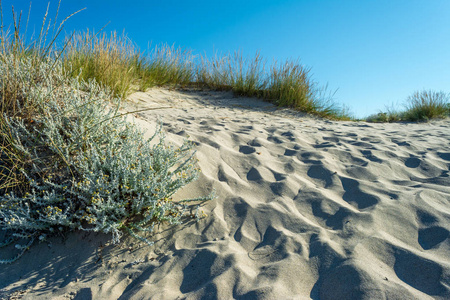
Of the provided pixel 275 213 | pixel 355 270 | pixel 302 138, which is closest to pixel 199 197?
pixel 275 213

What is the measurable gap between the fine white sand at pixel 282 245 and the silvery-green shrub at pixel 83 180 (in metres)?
0.16

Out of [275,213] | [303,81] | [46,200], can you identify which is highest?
[303,81]

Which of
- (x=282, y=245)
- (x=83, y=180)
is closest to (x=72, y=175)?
(x=83, y=180)

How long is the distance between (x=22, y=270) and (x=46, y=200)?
501 mm

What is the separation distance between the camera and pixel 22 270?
206 centimetres

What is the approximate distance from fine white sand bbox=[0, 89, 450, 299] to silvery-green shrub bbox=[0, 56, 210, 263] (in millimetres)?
158

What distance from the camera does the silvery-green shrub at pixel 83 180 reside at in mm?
2141

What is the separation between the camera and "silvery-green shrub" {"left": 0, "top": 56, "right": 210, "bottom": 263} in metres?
2.14

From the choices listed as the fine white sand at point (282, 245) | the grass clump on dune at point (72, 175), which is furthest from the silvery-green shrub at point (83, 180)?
the fine white sand at point (282, 245)

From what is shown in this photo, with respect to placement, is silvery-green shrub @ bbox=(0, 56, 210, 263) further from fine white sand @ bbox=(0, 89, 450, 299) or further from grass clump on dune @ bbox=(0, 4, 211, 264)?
fine white sand @ bbox=(0, 89, 450, 299)

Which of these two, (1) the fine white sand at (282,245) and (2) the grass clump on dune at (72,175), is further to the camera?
(2) the grass clump on dune at (72,175)

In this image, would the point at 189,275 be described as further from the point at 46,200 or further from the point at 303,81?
the point at 303,81

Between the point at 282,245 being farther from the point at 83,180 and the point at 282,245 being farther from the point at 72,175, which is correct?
the point at 72,175

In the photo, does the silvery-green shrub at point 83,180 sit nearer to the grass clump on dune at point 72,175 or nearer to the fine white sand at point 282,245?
the grass clump on dune at point 72,175
